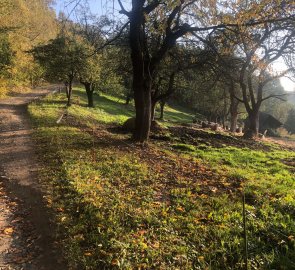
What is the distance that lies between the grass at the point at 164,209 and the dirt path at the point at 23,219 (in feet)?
1.12

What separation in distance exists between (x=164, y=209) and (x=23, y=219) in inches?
128

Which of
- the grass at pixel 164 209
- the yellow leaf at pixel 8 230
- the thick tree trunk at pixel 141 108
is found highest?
the thick tree trunk at pixel 141 108

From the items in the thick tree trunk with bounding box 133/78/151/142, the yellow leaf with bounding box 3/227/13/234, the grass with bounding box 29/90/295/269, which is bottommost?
the yellow leaf with bounding box 3/227/13/234

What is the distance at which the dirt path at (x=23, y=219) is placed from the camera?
5883mm

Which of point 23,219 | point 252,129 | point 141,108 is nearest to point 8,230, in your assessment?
point 23,219

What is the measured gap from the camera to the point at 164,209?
312 inches

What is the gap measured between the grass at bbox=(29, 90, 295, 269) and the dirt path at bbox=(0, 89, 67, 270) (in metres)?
0.34

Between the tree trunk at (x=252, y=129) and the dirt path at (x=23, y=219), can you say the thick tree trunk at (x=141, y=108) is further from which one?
the tree trunk at (x=252, y=129)

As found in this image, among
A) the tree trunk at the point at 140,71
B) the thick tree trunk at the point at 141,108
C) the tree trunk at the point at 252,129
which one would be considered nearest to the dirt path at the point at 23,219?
the thick tree trunk at the point at 141,108

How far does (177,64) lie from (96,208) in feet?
49.4

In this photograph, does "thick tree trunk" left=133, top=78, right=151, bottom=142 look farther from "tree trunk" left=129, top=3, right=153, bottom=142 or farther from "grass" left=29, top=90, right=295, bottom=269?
"grass" left=29, top=90, right=295, bottom=269

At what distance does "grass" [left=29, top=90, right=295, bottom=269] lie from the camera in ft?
19.3

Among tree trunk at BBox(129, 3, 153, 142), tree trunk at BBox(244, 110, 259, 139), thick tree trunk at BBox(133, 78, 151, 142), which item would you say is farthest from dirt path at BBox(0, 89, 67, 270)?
tree trunk at BBox(244, 110, 259, 139)

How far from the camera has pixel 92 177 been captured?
33.1 ft
